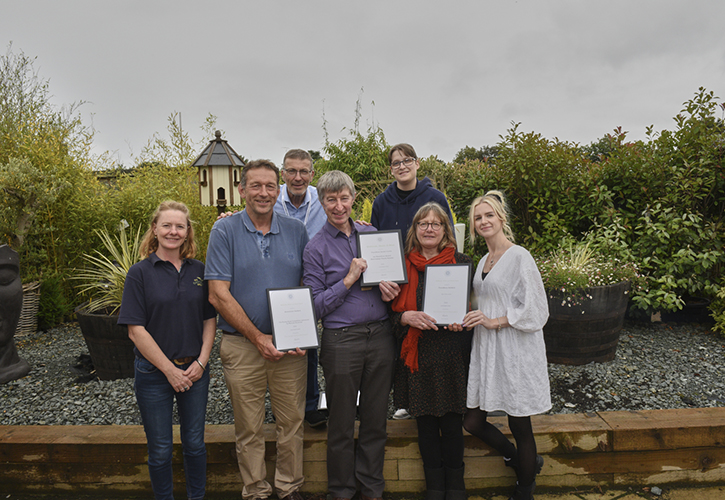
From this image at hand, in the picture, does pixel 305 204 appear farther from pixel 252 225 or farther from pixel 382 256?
pixel 382 256

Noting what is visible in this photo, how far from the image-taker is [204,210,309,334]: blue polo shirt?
2.11m

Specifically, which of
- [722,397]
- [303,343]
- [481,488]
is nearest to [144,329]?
[303,343]

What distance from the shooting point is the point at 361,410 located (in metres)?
2.23

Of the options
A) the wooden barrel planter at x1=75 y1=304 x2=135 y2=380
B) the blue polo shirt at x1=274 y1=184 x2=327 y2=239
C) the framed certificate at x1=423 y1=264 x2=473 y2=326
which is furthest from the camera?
the wooden barrel planter at x1=75 y1=304 x2=135 y2=380

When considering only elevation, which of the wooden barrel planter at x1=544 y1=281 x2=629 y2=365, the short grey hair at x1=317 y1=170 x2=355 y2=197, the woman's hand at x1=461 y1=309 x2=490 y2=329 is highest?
the short grey hair at x1=317 y1=170 x2=355 y2=197

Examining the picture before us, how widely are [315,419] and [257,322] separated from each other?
0.88m

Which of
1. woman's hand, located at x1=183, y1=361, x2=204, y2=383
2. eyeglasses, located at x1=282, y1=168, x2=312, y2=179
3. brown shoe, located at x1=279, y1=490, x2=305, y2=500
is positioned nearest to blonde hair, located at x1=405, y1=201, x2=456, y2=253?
eyeglasses, located at x1=282, y1=168, x2=312, y2=179

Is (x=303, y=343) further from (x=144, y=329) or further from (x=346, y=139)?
(x=346, y=139)

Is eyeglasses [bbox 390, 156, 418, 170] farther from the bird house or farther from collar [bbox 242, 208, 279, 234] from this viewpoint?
the bird house

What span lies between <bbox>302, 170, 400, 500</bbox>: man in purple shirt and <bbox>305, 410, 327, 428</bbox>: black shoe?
0.38 meters

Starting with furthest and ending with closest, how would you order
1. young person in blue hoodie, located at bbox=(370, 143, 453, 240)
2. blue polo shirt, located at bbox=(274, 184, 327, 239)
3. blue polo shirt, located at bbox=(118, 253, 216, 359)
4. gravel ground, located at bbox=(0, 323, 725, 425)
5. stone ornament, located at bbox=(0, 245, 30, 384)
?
stone ornament, located at bbox=(0, 245, 30, 384), gravel ground, located at bbox=(0, 323, 725, 425), blue polo shirt, located at bbox=(274, 184, 327, 239), young person in blue hoodie, located at bbox=(370, 143, 453, 240), blue polo shirt, located at bbox=(118, 253, 216, 359)

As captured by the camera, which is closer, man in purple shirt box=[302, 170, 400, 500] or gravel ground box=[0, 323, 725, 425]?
man in purple shirt box=[302, 170, 400, 500]

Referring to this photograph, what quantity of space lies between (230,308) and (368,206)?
13.8ft

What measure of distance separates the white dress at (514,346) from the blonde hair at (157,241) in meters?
1.54
